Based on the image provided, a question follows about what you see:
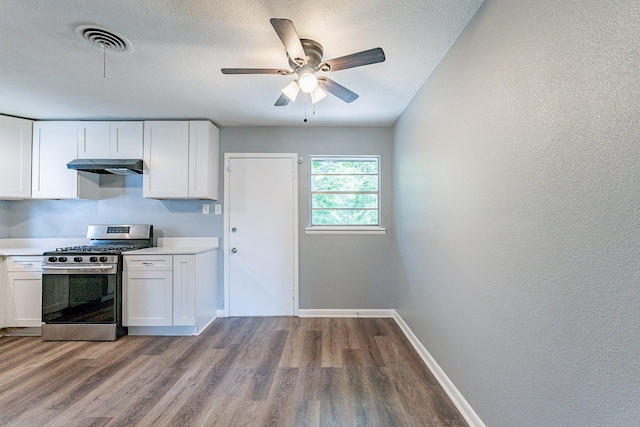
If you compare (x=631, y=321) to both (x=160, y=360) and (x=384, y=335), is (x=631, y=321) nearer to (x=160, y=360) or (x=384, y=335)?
(x=384, y=335)

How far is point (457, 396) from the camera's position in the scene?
1785mm

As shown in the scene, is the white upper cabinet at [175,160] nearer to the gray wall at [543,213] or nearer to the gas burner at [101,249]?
the gas burner at [101,249]

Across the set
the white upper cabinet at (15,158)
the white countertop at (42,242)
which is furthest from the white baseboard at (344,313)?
the white upper cabinet at (15,158)

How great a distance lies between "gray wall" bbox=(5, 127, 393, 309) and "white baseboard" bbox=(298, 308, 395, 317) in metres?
0.05

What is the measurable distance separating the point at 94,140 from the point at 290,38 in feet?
9.70

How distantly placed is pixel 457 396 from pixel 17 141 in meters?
4.86

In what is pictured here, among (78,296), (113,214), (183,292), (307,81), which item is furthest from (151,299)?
(307,81)

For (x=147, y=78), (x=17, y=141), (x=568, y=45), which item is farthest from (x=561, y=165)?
(x=17, y=141)

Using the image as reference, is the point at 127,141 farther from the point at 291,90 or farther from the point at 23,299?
the point at 291,90

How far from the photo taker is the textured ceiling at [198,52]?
1.56 metres

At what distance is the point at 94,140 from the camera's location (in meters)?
3.18

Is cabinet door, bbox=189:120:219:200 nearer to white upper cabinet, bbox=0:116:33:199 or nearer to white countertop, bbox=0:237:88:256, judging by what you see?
white countertop, bbox=0:237:88:256

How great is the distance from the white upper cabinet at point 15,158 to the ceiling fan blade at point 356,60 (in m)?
3.59

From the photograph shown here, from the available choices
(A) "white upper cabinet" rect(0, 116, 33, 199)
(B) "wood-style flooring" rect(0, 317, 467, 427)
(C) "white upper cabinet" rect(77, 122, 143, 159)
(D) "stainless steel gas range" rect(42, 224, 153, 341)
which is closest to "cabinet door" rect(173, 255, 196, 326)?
(B) "wood-style flooring" rect(0, 317, 467, 427)
